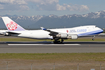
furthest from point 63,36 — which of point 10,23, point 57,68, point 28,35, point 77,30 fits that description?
point 57,68

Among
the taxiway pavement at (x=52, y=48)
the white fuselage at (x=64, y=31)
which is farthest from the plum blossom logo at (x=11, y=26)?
the taxiway pavement at (x=52, y=48)

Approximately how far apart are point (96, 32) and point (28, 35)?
22245 millimetres

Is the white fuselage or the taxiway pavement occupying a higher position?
the white fuselage

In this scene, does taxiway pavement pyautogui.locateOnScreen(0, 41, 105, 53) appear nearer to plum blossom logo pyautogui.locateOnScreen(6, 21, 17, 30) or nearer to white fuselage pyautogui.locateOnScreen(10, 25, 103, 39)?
white fuselage pyautogui.locateOnScreen(10, 25, 103, 39)

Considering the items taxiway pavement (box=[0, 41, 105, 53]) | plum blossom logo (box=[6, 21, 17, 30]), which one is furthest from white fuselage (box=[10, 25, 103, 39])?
taxiway pavement (box=[0, 41, 105, 53])

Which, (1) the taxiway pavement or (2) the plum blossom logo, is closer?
(1) the taxiway pavement

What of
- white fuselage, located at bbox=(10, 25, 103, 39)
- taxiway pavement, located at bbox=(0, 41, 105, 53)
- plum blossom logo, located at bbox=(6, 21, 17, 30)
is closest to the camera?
taxiway pavement, located at bbox=(0, 41, 105, 53)

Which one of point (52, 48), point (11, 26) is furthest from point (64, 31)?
point (11, 26)

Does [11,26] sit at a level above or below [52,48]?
above

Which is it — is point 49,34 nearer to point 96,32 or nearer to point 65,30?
point 65,30

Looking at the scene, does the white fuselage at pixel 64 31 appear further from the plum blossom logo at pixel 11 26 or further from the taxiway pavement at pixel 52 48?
the taxiway pavement at pixel 52 48

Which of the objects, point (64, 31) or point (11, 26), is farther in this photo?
point (64, 31)

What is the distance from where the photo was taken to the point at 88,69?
18578mm

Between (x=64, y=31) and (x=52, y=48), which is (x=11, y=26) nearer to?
(x=64, y=31)
